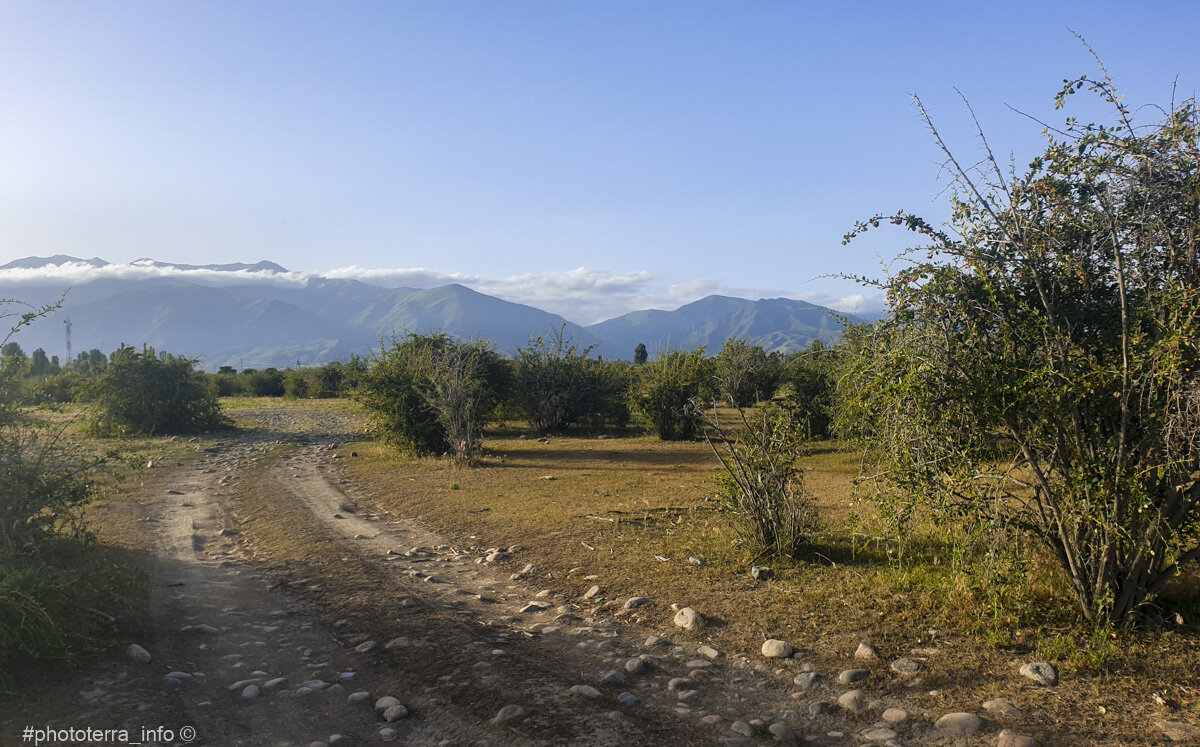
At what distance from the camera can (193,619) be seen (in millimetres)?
6230

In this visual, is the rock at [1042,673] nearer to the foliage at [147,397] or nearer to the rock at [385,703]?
the rock at [385,703]

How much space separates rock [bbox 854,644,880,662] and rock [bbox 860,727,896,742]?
1048 mm

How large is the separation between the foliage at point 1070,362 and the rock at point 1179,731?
124 cm

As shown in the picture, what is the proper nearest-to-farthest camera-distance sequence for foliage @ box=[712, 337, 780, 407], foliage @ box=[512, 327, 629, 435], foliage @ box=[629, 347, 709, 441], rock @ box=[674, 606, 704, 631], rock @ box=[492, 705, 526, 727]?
rock @ box=[492, 705, 526, 727], rock @ box=[674, 606, 704, 631], foliage @ box=[629, 347, 709, 441], foliage @ box=[512, 327, 629, 435], foliage @ box=[712, 337, 780, 407]

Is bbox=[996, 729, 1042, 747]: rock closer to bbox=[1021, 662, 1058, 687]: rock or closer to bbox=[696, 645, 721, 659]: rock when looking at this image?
bbox=[1021, 662, 1058, 687]: rock

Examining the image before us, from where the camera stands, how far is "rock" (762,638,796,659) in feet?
17.4

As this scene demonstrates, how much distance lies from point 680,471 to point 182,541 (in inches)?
391

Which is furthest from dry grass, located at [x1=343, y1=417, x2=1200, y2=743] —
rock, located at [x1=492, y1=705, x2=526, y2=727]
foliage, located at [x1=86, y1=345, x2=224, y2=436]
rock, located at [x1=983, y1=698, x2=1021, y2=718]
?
foliage, located at [x1=86, y1=345, x2=224, y2=436]

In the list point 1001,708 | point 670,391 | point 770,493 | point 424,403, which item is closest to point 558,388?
point 670,391

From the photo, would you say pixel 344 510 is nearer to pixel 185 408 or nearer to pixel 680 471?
pixel 680 471

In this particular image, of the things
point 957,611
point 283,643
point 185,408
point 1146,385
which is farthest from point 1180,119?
point 185,408

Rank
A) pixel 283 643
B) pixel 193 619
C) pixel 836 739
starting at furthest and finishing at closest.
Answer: pixel 193 619
pixel 283 643
pixel 836 739

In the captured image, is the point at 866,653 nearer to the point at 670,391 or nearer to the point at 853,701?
the point at 853,701

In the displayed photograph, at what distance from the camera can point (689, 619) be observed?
237 inches
